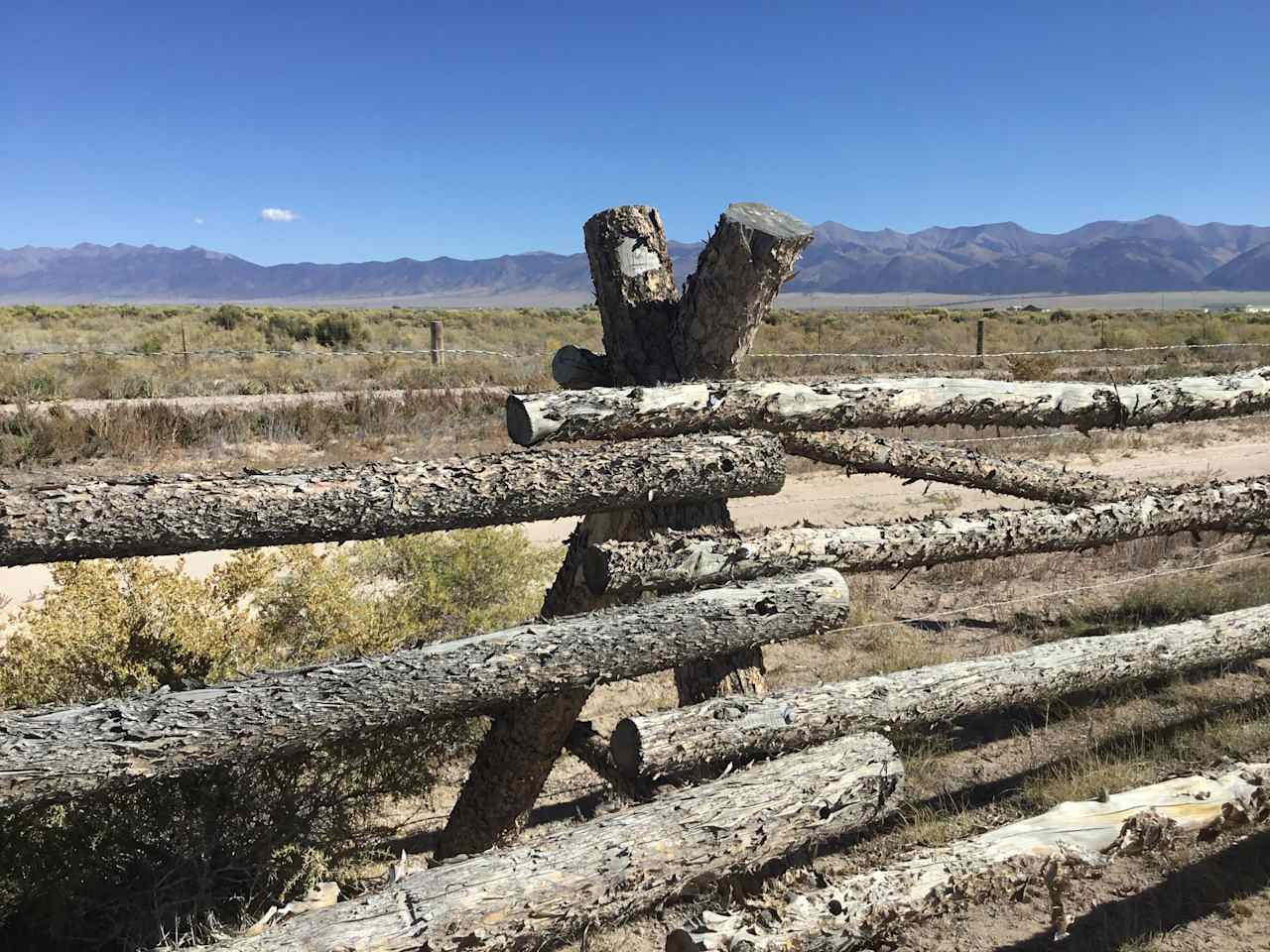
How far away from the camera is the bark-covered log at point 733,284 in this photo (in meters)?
2.97

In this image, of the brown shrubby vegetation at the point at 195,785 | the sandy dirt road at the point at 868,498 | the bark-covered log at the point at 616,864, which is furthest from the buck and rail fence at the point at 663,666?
the sandy dirt road at the point at 868,498

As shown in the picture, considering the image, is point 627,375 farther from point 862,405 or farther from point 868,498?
point 868,498

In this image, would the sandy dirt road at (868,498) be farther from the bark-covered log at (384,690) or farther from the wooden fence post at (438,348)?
the wooden fence post at (438,348)

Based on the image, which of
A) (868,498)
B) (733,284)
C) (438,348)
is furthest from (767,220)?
(438,348)

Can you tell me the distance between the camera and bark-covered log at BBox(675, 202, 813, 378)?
117 inches

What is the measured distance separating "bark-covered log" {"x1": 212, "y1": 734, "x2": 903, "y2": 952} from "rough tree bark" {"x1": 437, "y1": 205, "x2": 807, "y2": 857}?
0.55m

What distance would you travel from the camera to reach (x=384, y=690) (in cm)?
251

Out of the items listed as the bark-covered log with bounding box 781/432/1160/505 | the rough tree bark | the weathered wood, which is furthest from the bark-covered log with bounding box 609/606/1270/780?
the bark-covered log with bounding box 781/432/1160/505

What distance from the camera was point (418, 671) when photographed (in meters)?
2.55

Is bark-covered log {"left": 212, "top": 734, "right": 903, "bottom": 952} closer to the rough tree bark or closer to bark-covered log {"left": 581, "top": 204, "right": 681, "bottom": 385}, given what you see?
the rough tree bark

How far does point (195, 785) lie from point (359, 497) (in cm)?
159

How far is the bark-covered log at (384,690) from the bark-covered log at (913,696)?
0.19 meters

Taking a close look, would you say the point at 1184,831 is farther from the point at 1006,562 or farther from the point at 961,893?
the point at 1006,562

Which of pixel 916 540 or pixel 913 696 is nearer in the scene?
pixel 913 696
